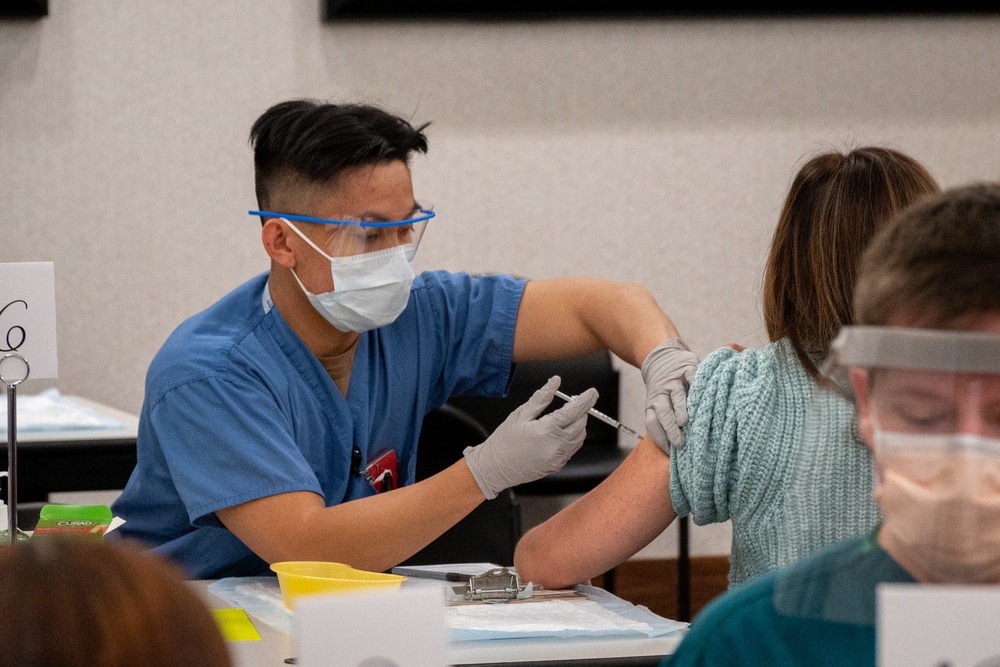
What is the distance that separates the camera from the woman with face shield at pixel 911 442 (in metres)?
0.70

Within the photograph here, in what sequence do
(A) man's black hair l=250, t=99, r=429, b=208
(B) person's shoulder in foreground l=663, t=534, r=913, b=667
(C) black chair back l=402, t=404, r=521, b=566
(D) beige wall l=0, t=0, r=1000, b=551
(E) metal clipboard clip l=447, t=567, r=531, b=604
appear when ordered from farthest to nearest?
1. (D) beige wall l=0, t=0, r=1000, b=551
2. (C) black chair back l=402, t=404, r=521, b=566
3. (A) man's black hair l=250, t=99, r=429, b=208
4. (E) metal clipboard clip l=447, t=567, r=531, b=604
5. (B) person's shoulder in foreground l=663, t=534, r=913, b=667

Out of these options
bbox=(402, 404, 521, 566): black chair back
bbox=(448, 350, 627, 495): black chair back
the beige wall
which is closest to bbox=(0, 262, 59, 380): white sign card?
bbox=(402, 404, 521, 566): black chair back

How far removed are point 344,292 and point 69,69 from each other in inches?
73.6

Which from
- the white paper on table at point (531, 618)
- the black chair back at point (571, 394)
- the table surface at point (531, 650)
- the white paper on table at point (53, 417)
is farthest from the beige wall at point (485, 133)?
the table surface at point (531, 650)

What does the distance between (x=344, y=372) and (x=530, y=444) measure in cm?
39

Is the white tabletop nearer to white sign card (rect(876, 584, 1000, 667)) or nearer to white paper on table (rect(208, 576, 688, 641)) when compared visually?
white paper on table (rect(208, 576, 688, 641))


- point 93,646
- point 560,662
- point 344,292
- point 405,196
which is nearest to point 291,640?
point 560,662

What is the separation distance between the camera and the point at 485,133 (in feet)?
11.3

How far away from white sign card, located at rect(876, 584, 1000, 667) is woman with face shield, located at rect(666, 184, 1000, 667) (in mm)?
87

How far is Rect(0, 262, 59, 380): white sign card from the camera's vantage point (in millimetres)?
1542

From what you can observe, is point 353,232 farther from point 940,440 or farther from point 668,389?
point 940,440

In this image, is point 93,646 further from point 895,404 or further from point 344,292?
point 344,292

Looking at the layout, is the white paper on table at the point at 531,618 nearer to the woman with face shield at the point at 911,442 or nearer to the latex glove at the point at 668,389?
the latex glove at the point at 668,389

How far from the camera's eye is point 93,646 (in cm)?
50
